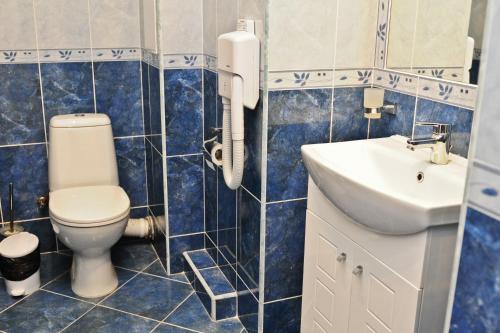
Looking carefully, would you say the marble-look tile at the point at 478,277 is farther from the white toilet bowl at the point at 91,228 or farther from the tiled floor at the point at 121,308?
the white toilet bowl at the point at 91,228

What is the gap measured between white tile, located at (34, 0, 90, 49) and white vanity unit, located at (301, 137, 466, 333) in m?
1.55

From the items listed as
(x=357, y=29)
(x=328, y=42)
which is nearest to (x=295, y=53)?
(x=328, y=42)

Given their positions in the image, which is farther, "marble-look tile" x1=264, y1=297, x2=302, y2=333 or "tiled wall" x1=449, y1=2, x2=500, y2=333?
"marble-look tile" x1=264, y1=297, x2=302, y2=333

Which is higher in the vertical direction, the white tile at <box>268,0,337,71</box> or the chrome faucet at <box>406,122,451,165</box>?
the white tile at <box>268,0,337,71</box>

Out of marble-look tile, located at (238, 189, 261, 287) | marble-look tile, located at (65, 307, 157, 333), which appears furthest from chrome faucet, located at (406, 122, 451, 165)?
marble-look tile, located at (65, 307, 157, 333)

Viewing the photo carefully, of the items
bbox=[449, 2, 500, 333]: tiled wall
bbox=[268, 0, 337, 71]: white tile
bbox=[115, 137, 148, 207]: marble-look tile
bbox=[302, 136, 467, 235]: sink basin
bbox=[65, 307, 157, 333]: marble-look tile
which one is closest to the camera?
bbox=[449, 2, 500, 333]: tiled wall

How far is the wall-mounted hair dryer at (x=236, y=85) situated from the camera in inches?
69.2

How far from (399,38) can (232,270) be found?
3.81 feet

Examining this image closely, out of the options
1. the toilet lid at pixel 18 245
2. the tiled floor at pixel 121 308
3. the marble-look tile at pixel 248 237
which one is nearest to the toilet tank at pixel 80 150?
the toilet lid at pixel 18 245

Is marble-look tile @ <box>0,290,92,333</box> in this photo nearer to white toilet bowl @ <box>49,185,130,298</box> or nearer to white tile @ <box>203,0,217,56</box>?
white toilet bowl @ <box>49,185,130,298</box>

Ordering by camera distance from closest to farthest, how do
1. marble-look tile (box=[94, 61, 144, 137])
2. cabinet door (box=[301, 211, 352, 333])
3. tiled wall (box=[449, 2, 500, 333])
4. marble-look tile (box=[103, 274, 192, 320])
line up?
tiled wall (box=[449, 2, 500, 333])
cabinet door (box=[301, 211, 352, 333])
marble-look tile (box=[103, 274, 192, 320])
marble-look tile (box=[94, 61, 144, 137])

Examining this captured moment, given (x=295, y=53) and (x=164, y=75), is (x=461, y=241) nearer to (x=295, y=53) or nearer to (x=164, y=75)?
(x=295, y=53)

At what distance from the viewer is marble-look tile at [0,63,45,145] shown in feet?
8.43

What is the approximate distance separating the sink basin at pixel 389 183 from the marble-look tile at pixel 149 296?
1.16m
